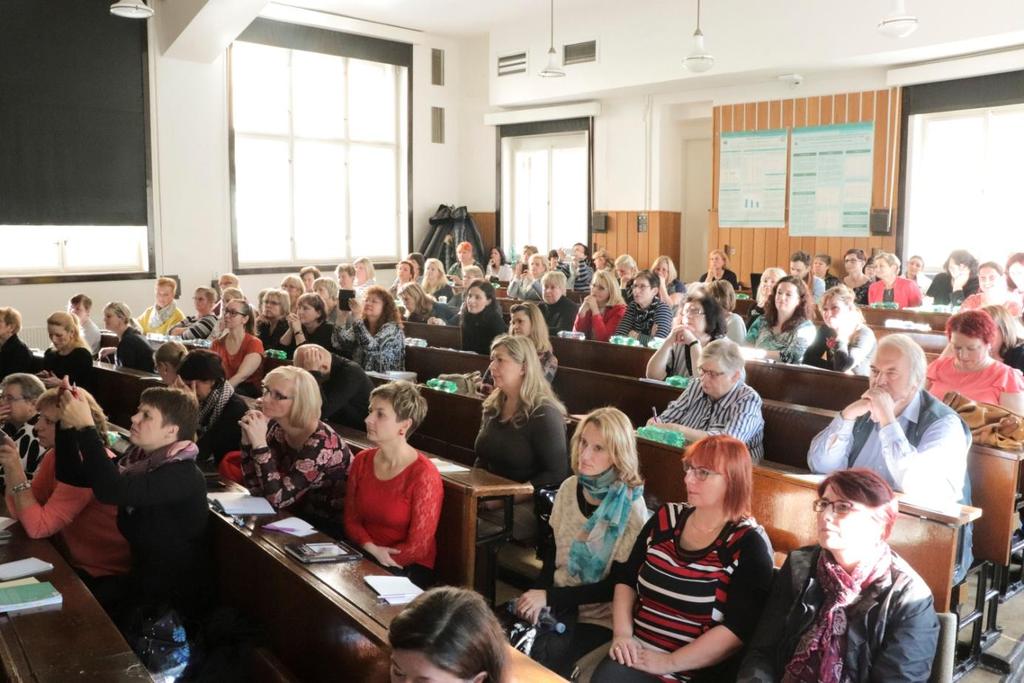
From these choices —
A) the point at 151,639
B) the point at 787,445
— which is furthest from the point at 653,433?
the point at 151,639

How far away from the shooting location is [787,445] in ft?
13.9

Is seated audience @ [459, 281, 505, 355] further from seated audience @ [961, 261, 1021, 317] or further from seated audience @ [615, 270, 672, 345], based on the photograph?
seated audience @ [961, 261, 1021, 317]

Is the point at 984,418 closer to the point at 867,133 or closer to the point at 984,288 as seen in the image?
the point at 984,288

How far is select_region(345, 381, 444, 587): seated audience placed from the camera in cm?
319

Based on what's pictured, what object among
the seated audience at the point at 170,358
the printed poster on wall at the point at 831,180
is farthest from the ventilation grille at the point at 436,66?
the seated audience at the point at 170,358

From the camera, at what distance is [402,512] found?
3238mm

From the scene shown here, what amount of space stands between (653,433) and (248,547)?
1.73 meters

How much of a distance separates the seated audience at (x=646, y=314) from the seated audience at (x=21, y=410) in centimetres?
397

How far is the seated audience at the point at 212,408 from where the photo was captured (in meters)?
4.27

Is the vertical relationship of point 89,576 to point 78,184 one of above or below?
below

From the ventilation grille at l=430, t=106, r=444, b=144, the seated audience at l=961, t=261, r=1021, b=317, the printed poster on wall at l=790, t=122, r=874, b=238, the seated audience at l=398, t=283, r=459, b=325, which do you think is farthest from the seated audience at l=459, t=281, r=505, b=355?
the ventilation grille at l=430, t=106, r=444, b=144

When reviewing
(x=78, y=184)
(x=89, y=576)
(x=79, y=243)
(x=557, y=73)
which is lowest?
(x=89, y=576)

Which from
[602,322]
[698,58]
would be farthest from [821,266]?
[602,322]

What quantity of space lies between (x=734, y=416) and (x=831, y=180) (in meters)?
7.57
